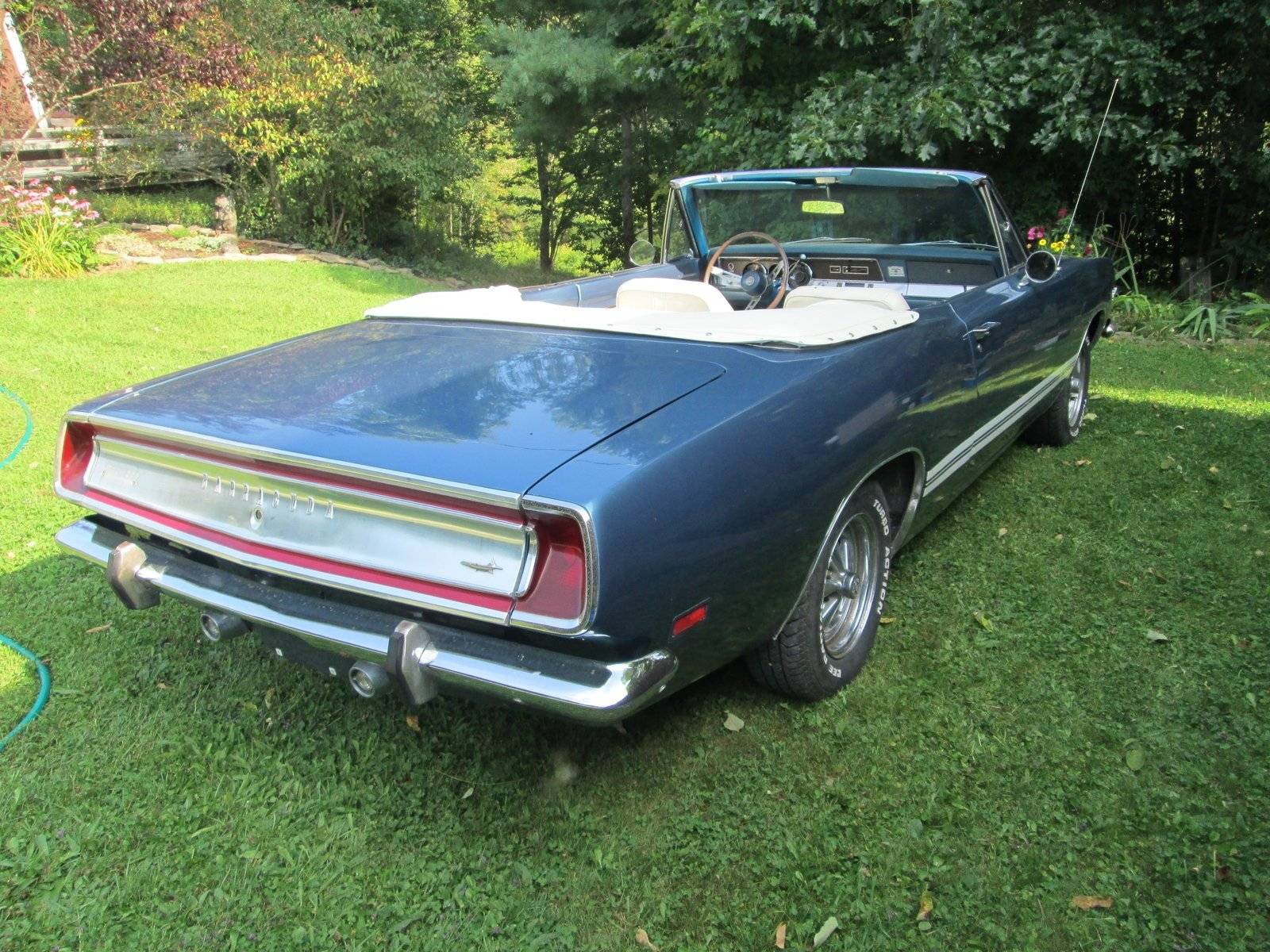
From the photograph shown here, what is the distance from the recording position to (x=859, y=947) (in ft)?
6.54

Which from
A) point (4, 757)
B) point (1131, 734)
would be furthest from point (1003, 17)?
point (4, 757)

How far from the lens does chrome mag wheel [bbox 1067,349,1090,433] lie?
492 centimetres

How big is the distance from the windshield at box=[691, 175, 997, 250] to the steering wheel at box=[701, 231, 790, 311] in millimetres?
103

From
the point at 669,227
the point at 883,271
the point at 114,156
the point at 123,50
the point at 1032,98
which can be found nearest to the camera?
the point at 883,271

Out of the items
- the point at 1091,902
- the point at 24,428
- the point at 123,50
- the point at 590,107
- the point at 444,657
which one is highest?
the point at 123,50

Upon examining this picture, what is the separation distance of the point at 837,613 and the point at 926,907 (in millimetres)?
939

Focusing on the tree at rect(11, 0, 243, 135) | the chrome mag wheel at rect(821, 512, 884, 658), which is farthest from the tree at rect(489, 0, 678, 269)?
the chrome mag wheel at rect(821, 512, 884, 658)

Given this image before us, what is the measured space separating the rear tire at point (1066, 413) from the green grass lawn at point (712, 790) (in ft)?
3.62

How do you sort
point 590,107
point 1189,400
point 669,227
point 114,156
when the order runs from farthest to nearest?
1. point 590,107
2. point 114,156
3. point 1189,400
4. point 669,227

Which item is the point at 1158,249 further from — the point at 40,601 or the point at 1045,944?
the point at 40,601

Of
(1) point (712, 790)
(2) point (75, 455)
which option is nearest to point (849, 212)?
(1) point (712, 790)

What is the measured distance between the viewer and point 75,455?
271 centimetres

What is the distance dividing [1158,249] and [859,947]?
9335 mm

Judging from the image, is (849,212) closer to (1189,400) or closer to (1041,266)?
(1041,266)
